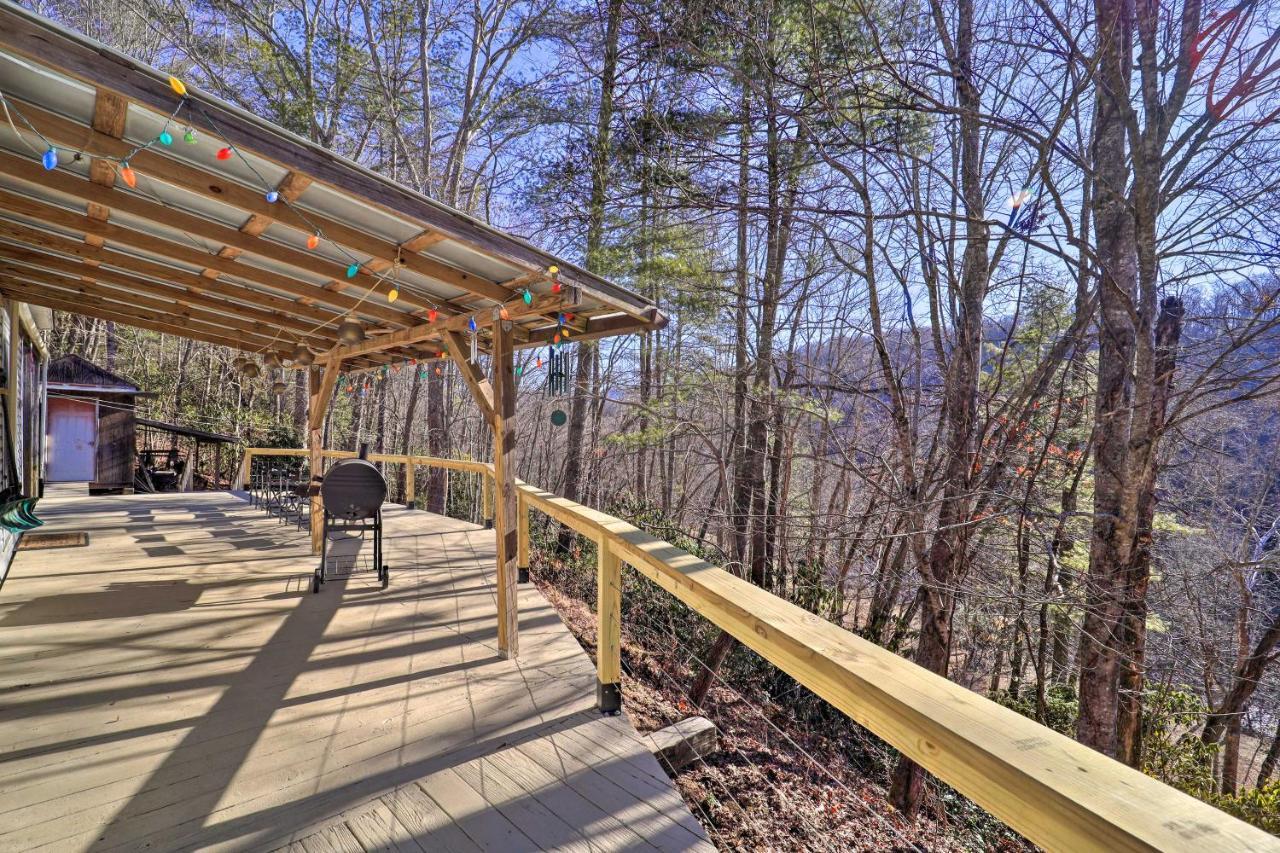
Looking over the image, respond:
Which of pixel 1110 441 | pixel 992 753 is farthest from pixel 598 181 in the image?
pixel 992 753

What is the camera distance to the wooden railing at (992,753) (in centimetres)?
57

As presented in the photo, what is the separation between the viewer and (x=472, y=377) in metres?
3.28

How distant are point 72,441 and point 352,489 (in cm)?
1085

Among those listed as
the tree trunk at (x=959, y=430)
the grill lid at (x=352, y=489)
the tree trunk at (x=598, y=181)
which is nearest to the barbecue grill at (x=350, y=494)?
the grill lid at (x=352, y=489)

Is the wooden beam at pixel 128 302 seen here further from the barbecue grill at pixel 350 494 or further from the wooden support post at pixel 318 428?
the barbecue grill at pixel 350 494

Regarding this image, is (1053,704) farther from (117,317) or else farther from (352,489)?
(117,317)

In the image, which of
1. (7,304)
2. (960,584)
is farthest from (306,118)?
(960,584)

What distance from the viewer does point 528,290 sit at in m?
3.17

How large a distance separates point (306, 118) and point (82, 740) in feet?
36.1

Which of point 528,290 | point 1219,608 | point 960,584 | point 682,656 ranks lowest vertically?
point 682,656

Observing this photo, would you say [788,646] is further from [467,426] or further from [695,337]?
[467,426]

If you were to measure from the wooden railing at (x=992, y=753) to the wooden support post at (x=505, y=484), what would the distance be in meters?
2.03

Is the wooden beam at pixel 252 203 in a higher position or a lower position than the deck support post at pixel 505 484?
higher

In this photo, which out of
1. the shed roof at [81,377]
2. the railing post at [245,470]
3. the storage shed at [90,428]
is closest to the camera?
the railing post at [245,470]
